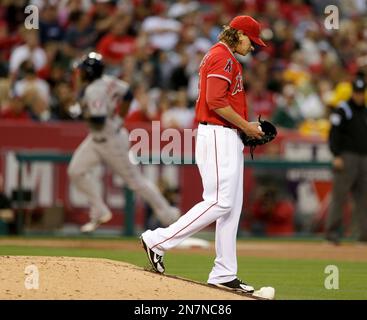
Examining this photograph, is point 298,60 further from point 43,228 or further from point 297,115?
point 43,228

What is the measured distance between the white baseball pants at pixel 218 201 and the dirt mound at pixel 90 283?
311mm

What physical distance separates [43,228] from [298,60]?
6.92 m

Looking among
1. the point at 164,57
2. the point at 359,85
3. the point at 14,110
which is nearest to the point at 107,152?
the point at 14,110

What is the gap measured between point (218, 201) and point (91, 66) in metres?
5.80

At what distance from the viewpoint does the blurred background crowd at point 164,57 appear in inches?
717

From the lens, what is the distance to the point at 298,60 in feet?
70.0

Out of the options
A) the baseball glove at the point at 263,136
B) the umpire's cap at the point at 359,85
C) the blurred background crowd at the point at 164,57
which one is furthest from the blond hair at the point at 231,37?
the blurred background crowd at the point at 164,57

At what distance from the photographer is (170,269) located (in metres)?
11.7
